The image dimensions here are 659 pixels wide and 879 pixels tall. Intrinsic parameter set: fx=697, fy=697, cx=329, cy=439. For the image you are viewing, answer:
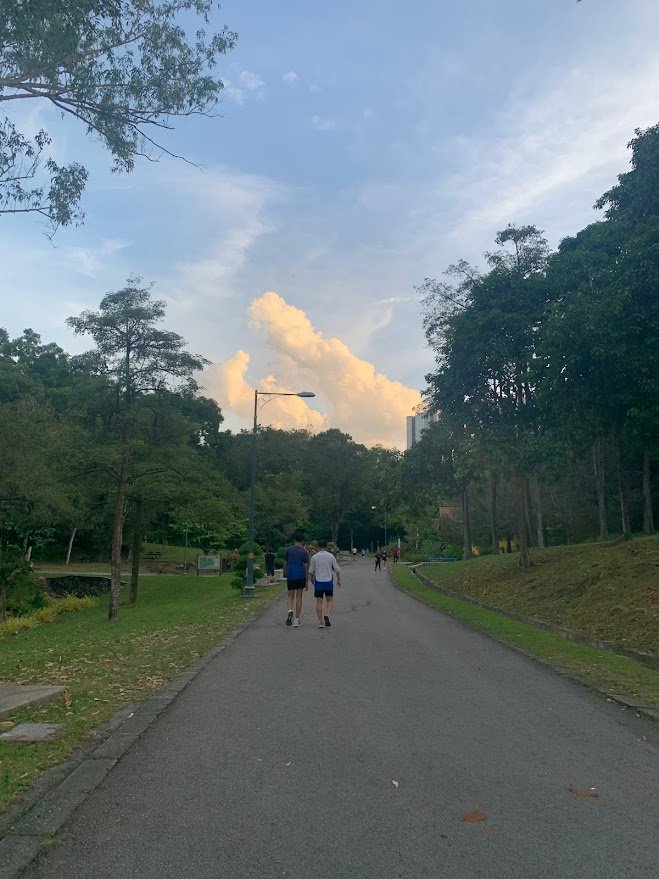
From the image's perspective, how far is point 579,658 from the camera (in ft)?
33.8

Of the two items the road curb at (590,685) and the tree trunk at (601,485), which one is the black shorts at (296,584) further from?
the tree trunk at (601,485)

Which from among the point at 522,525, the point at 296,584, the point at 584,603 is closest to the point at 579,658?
the point at 296,584

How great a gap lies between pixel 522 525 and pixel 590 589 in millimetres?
8244

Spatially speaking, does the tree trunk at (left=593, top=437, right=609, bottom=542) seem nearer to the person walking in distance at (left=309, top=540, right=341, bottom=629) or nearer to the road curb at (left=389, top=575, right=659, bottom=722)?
the road curb at (left=389, top=575, right=659, bottom=722)

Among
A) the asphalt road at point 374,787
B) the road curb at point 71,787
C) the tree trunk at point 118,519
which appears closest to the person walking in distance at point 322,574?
the asphalt road at point 374,787

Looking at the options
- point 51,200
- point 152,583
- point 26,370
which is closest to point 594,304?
point 51,200

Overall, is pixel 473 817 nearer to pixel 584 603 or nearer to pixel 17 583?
pixel 584 603

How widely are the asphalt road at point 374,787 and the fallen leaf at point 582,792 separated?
3cm

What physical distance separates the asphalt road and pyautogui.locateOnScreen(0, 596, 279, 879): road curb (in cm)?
9

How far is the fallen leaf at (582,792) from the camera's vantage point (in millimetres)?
4316

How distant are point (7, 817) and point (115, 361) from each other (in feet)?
64.6

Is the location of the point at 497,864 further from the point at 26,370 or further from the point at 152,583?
the point at 26,370

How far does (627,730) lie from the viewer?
6.02m

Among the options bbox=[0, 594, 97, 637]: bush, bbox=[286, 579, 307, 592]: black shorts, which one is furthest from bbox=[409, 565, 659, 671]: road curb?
bbox=[0, 594, 97, 637]: bush
